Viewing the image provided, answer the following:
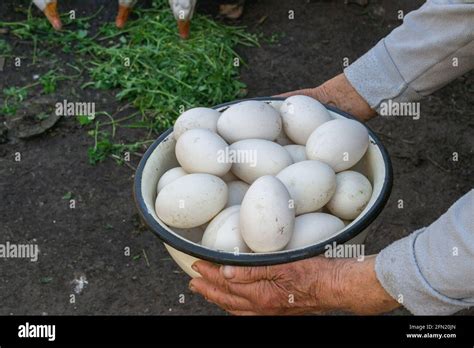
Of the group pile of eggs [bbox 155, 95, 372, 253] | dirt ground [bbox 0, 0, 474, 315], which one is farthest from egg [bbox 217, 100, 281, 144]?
dirt ground [bbox 0, 0, 474, 315]

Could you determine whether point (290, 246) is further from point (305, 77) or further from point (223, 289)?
point (305, 77)

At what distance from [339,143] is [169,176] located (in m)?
0.32

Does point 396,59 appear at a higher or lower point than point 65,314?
higher

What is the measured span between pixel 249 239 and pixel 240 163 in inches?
7.4

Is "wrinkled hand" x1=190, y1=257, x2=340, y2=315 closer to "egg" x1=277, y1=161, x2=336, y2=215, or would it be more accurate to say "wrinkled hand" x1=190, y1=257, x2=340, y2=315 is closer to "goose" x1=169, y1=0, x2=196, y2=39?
"egg" x1=277, y1=161, x2=336, y2=215

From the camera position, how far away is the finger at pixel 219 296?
1.23m

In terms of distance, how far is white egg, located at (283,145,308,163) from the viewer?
1335 mm

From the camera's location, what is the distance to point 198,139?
126 cm

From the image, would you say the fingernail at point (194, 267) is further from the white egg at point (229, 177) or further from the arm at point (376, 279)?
the white egg at point (229, 177)

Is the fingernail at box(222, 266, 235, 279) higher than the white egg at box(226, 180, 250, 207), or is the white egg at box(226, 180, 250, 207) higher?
the white egg at box(226, 180, 250, 207)

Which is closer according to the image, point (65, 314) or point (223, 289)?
point (223, 289)

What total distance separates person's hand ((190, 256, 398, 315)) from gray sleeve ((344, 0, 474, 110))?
0.47m

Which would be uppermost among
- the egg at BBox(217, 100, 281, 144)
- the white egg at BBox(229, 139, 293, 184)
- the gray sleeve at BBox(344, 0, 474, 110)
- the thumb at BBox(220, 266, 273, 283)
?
the gray sleeve at BBox(344, 0, 474, 110)

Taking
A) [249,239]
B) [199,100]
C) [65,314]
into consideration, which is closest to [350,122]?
[249,239]
